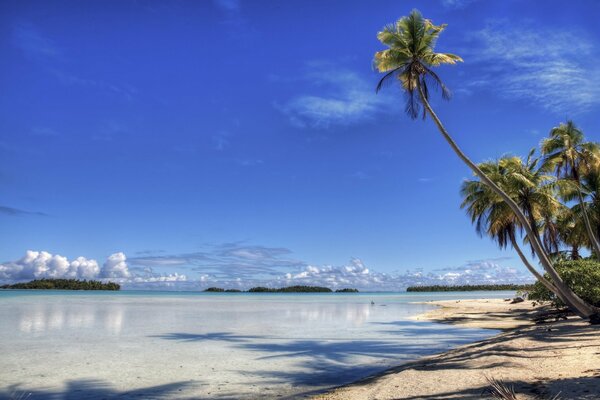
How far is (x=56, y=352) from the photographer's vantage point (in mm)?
17516

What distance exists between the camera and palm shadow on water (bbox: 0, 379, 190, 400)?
1084 centimetres

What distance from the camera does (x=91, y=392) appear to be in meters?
11.4

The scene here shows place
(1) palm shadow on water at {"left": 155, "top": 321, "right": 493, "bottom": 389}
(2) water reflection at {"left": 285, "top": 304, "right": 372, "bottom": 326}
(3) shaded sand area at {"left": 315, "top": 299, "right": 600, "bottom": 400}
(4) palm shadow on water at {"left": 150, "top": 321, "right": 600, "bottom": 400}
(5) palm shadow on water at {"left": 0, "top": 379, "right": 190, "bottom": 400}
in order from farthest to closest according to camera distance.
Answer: (2) water reflection at {"left": 285, "top": 304, "right": 372, "bottom": 326} → (1) palm shadow on water at {"left": 155, "top": 321, "right": 493, "bottom": 389} → (5) palm shadow on water at {"left": 0, "top": 379, "right": 190, "bottom": 400} → (4) palm shadow on water at {"left": 150, "top": 321, "right": 600, "bottom": 400} → (3) shaded sand area at {"left": 315, "top": 299, "right": 600, "bottom": 400}

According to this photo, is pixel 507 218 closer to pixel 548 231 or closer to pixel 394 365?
pixel 548 231

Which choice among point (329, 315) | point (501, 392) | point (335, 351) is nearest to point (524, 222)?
point (335, 351)

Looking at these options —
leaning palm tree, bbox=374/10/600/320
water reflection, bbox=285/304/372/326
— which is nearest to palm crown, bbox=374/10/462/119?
leaning palm tree, bbox=374/10/600/320

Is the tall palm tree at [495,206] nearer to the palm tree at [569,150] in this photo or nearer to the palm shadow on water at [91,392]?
the palm tree at [569,150]

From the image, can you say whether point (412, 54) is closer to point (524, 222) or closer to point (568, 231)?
point (524, 222)

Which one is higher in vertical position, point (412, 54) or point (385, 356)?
point (412, 54)

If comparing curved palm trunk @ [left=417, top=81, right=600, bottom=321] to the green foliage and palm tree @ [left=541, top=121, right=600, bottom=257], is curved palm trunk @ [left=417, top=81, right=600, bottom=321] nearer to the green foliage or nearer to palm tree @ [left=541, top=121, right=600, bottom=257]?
the green foliage

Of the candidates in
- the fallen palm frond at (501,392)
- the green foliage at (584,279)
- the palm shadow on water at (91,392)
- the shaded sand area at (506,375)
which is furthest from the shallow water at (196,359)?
the green foliage at (584,279)

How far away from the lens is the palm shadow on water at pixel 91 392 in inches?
427

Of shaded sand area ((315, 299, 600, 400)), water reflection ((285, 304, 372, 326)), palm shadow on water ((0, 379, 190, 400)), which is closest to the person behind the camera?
shaded sand area ((315, 299, 600, 400))

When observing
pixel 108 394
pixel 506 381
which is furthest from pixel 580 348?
pixel 108 394
